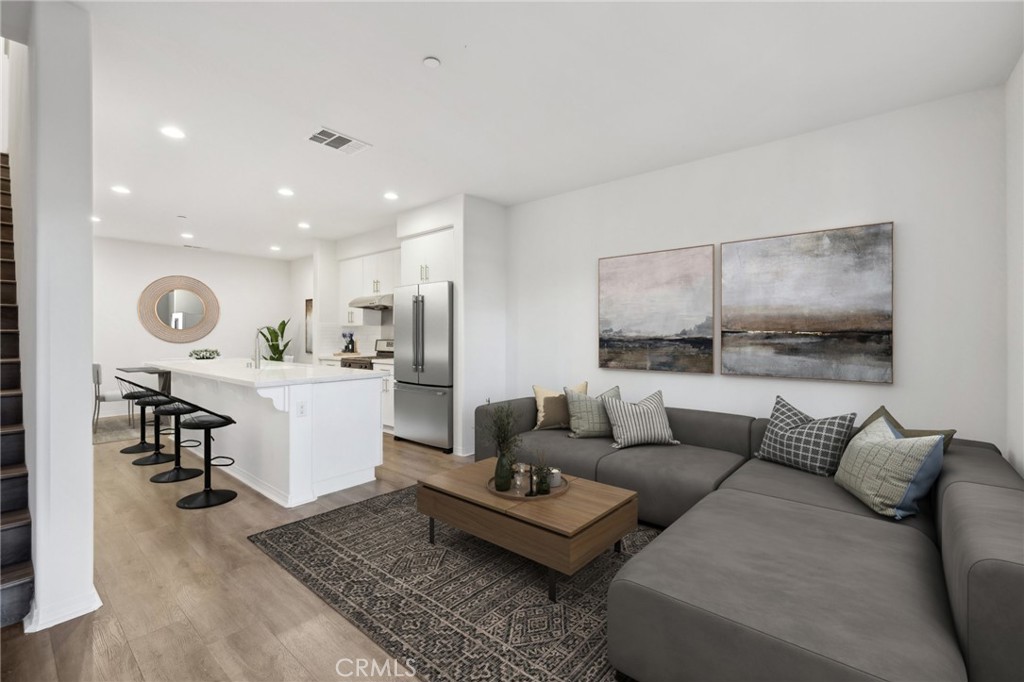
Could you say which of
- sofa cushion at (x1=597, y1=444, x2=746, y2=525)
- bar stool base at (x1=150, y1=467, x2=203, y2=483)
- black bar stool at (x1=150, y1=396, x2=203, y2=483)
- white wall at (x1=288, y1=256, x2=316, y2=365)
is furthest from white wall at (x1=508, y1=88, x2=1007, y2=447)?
white wall at (x1=288, y1=256, x2=316, y2=365)

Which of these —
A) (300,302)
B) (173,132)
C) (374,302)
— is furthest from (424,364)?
(300,302)

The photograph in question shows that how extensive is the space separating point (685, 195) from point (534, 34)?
Answer: 2.08m

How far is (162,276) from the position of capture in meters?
7.27

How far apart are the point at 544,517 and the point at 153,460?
4206mm

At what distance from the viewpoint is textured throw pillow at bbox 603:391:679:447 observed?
339cm

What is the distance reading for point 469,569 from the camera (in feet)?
7.94

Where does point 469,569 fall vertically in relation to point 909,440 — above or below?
below

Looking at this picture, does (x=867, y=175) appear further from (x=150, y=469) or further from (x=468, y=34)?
(x=150, y=469)

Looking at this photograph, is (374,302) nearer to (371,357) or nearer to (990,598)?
(371,357)

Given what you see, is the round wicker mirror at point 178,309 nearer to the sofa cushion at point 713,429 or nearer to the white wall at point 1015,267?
the sofa cushion at point 713,429

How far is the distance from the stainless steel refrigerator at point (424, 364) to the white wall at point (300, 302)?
372 cm

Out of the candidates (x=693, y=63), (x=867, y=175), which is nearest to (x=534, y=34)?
(x=693, y=63)

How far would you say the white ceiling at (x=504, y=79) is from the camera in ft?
6.80

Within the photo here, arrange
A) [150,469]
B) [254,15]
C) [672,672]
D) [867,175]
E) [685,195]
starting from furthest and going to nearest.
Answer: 1. [150,469]
2. [685,195]
3. [867,175]
4. [254,15]
5. [672,672]
